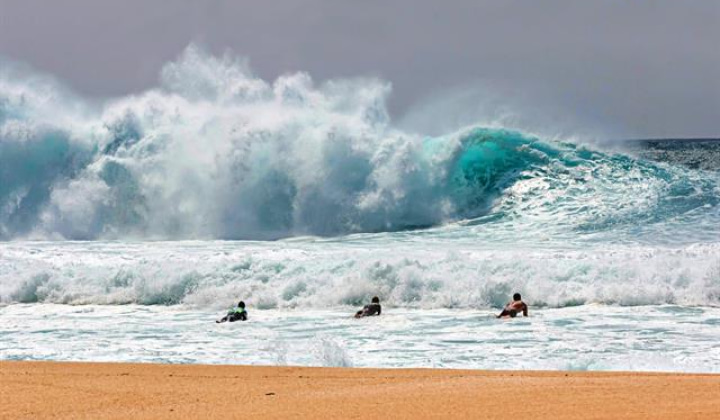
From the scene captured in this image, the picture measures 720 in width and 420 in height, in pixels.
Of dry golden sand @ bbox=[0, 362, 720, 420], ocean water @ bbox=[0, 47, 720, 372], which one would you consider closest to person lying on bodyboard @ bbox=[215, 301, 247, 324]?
ocean water @ bbox=[0, 47, 720, 372]

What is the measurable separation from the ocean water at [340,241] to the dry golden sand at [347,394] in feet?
5.22

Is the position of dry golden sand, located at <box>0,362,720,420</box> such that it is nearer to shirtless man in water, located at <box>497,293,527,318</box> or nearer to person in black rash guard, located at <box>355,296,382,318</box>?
shirtless man in water, located at <box>497,293,527,318</box>

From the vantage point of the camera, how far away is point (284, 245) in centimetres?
2244

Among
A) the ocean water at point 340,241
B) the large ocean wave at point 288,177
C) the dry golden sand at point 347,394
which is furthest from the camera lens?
the large ocean wave at point 288,177

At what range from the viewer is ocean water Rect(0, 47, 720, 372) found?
11188 mm

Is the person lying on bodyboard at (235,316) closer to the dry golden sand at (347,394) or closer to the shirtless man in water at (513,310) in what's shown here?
the shirtless man in water at (513,310)

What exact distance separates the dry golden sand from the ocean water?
62.6 inches

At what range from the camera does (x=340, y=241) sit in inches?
933

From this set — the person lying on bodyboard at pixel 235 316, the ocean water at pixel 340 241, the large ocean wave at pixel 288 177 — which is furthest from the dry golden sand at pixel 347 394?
the large ocean wave at pixel 288 177

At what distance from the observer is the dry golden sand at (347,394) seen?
221 inches

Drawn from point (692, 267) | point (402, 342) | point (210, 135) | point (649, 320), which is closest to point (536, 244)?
point (692, 267)

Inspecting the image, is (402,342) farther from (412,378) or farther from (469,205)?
(469,205)

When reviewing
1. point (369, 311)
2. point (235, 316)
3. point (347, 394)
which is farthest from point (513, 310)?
point (347, 394)

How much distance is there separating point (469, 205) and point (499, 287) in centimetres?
1134
